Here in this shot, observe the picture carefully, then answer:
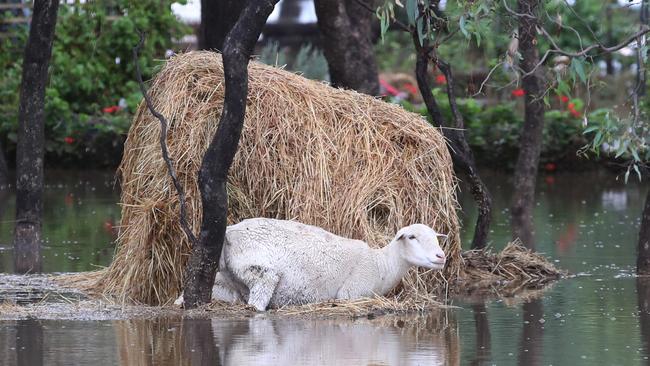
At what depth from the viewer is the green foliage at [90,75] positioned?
24.3 meters

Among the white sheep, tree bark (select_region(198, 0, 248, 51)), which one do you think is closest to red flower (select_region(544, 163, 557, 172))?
tree bark (select_region(198, 0, 248, 51))

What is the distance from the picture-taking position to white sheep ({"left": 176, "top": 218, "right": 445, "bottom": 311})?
10.2m

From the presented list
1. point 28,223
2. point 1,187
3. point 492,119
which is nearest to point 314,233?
point 28,223

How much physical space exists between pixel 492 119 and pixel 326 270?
48.2ft

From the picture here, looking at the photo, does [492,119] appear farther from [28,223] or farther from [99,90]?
[28,223]

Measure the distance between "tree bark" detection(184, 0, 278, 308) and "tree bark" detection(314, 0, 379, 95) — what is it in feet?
19.5

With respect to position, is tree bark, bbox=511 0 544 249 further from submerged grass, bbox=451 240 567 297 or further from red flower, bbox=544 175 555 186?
red flower, bbox=544 175 555 186

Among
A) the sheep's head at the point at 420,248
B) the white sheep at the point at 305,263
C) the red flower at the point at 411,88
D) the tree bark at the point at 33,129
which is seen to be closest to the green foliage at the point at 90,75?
the red flower at the point at 411,88

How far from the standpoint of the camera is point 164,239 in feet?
35.6

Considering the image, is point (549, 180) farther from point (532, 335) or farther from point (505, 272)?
point (532, 335)

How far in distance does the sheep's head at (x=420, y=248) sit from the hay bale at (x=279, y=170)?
2.22ft

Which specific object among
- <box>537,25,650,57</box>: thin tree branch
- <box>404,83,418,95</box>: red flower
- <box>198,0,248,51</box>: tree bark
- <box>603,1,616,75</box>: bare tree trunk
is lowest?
<box>537,25,650,57</box>: thin tree branch

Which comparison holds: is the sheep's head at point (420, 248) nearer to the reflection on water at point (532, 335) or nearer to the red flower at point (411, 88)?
the reflection on water at point (532, 335)

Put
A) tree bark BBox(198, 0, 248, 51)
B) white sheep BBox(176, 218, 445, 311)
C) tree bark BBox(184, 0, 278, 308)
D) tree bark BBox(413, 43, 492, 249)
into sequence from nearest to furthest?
tree bark BBox(184, 0, 278, 308) → white sheep BBox(176, 218, 445, 311) → tree bark BBox(413, 43, 492, 249) → tree bark BBox(198, 0, 248, 51)
